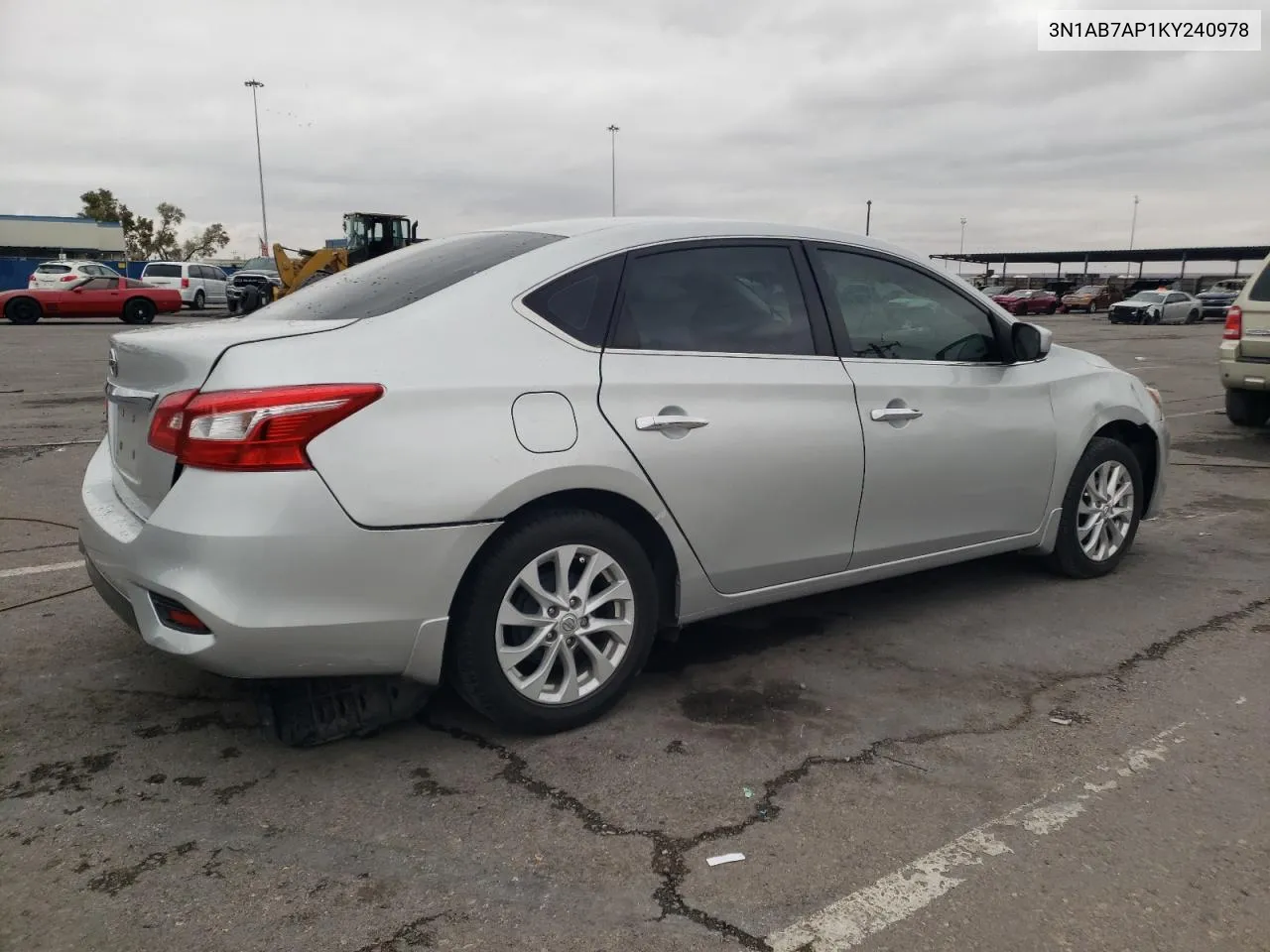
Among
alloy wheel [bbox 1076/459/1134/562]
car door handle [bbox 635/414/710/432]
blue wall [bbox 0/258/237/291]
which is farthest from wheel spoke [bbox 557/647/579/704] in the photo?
blue wall [bbox 0/258/237/291]

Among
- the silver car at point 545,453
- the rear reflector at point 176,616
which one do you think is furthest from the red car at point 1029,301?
the rear reflector at point 176,616

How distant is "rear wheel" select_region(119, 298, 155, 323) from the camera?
86.0 feet

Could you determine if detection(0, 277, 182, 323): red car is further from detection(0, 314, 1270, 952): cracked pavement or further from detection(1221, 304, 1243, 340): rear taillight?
detection(1221, 304, 1243, 340): rear taillight

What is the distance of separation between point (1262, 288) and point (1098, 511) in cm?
596

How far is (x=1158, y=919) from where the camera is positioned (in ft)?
7.70

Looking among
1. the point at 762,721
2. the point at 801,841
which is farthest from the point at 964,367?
the point at 801,841

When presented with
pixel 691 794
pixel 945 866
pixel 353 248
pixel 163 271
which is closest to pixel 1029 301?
pixel 353 248

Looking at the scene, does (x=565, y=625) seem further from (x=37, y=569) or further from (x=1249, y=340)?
(x=1249, y=340)

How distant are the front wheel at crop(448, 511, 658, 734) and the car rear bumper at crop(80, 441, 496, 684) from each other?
0.10 m

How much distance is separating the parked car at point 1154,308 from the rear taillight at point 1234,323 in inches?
1229

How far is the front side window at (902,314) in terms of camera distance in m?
3.96

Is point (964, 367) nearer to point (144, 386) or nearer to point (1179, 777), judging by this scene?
point (1179, 777)

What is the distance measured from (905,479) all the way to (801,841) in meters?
1.71

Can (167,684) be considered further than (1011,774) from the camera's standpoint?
Yes
